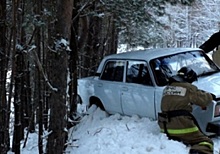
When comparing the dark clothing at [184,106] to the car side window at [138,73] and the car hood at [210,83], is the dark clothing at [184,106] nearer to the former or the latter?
the car hood at [210,83]

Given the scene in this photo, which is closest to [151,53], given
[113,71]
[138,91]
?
[138,91]

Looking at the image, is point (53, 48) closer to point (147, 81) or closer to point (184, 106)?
point (147, 81)

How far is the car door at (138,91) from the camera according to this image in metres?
8.84

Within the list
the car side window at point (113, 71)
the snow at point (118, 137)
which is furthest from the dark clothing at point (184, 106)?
the car side window at point (113, 71)

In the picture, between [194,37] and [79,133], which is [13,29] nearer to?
[79,133]

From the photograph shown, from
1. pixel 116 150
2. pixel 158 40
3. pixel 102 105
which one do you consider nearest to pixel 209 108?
pixel 116 150

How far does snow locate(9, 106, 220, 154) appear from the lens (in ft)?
24.7

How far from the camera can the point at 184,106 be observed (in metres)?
6.25

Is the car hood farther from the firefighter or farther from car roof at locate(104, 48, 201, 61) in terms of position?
the firefighter

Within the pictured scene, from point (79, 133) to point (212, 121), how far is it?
3.69 m

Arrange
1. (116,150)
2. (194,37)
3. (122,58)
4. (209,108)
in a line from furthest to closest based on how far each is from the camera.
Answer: (194,37) < (122,58) < (116,150) < (209,108)

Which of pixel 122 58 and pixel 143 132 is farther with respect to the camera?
pixel 122 58

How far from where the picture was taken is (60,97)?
25.3ft

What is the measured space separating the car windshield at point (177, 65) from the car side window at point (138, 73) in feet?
0.74
